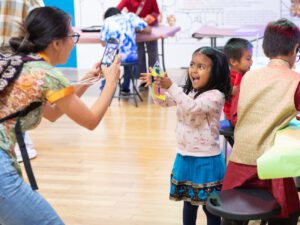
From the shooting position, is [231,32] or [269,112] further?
[231,32]

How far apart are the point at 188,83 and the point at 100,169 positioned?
172 centimetres

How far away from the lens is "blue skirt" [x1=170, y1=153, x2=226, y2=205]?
2.53 metres

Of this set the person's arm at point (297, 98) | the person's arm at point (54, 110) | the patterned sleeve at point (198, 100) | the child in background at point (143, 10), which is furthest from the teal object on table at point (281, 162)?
the child in background at point (143, 10)

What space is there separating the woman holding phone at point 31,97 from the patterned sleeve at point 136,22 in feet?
15.0

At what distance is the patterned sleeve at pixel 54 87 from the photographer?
1.88 metres

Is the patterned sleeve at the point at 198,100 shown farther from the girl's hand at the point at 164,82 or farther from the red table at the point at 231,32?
the red table at the point at 231,32

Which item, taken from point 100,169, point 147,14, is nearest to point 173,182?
point 100,169

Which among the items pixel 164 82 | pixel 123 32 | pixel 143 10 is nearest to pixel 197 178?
pixel 164 82

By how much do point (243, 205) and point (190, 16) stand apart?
7.29 metres

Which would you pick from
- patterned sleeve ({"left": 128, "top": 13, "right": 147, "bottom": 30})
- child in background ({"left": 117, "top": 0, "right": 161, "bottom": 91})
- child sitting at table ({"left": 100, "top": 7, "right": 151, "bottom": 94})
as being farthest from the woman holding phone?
child in background ({"left": 117, "top": 0, "right": 161, "bottom": 91})

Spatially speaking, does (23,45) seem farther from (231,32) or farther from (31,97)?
(231,32)

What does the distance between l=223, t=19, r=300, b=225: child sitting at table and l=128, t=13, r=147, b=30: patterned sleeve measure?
4.45 metres

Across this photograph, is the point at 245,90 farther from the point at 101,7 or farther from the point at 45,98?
the point at 101,7

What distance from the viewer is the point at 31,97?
1859 mm
